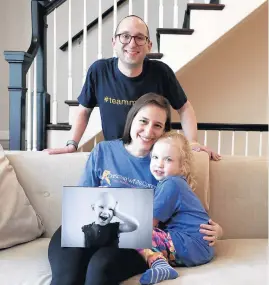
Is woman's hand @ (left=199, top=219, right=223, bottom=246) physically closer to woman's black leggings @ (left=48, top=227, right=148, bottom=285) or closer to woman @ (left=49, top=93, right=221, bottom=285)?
woman @ (left=49, top=93, right=221, bottom=285)

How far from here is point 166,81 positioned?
1822 millimetres

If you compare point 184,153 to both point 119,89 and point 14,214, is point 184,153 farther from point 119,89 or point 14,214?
point 14,214

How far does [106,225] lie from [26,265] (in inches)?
12.4

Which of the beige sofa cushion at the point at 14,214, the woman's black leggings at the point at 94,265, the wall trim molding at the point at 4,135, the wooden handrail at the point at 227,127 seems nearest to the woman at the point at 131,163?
the woman's black leggings at the point at 94,265

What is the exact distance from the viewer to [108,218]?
1320mm

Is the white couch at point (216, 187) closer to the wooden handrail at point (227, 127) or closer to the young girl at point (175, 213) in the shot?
the young girl at point (175, 213)

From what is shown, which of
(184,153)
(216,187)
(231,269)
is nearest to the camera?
(231,269)

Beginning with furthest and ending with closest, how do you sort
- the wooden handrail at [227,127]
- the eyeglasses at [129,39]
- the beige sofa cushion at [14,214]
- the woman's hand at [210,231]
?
the wooden handrail at [227,127] < the eyeglasses at [129,39] < the beige sofa cushion at [14,214] < the woman's hand at [210,231]

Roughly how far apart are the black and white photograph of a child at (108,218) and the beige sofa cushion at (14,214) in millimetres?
319

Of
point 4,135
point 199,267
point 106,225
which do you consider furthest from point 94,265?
point 4,135

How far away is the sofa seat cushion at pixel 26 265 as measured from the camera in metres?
1.28

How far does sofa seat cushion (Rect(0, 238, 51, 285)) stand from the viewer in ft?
4.19

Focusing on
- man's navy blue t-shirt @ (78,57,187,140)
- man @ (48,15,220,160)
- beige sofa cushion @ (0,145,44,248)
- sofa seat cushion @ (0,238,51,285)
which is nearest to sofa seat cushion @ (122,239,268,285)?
sofa seat cushion @ (0,238,51,285)

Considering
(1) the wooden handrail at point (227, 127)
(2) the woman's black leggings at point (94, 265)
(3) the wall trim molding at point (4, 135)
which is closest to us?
(2) the woman's black leggings at point (94, 265)
